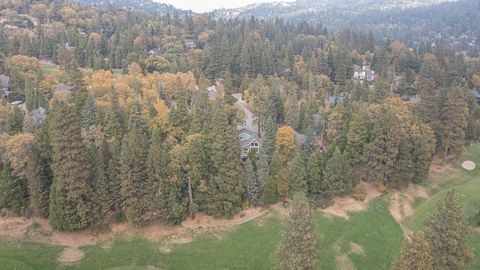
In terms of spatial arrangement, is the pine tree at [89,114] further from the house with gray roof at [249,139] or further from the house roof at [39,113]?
the house with gray roof at [249,139]

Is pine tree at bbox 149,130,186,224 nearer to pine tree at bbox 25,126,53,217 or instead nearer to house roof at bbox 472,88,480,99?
pine tree at bbox 25,126,53,217

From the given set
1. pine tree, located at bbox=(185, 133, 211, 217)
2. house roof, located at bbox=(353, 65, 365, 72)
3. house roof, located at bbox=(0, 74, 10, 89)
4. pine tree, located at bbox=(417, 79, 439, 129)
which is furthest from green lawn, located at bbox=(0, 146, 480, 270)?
house roof, located at bbox=(353, 65, 365, 72)

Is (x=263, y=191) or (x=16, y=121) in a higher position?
(x=16, y=121)

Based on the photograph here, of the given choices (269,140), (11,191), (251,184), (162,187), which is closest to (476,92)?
(269,140)

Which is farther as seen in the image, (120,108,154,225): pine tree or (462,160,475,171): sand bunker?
(462,160,475,171): sand bunker

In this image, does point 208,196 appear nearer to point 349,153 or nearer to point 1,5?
point 349,153

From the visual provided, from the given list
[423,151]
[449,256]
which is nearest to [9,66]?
[423,151]

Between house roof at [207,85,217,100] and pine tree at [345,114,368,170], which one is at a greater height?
house roof at [207,85,217,100]
